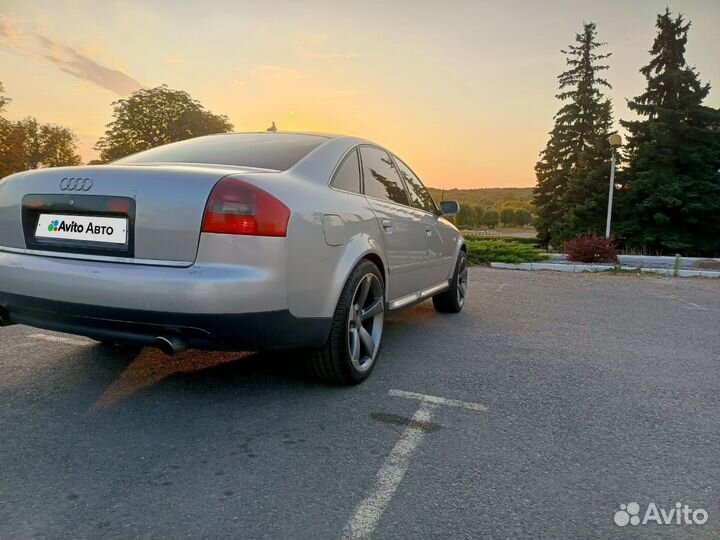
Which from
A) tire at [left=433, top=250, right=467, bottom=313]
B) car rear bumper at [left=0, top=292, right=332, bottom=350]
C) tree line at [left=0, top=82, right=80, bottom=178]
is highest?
tree line at [left=0, top=82, right=80, bottom=178]

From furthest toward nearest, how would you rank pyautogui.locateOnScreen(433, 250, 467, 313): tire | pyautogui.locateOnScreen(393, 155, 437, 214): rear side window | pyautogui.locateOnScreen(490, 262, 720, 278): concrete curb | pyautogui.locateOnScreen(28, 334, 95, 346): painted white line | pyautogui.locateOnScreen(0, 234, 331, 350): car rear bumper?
pyautogui.locateOnScreen(490, 262, 720, 278): concrete curb → pyautogui.locateOnScreen(433, 250, 467, 313): tire → pyautogui.locateOnScreen(393, 155, 437, 214): rear side window → pyautogui.locateOnScreen(28, 334, 95, 346): painted white line → pyautogui.locateOnScreen(0, 234, 331, 350): car rear bumper

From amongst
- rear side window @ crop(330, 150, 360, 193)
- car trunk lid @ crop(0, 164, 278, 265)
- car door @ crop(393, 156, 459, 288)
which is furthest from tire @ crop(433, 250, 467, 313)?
car trunk lid @ crop(0, 164, 278, 265)

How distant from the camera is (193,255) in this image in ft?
7.29

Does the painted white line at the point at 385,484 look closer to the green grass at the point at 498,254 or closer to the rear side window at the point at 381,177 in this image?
the rear side window at the point at 381,177

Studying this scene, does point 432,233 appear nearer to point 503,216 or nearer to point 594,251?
point 594,251

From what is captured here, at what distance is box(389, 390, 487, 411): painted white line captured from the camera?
2.72 m

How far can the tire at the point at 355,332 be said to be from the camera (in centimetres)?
277

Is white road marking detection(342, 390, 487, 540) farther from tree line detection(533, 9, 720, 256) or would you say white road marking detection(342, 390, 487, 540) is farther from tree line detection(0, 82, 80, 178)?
tree line detection(0, 82, 80, 178)

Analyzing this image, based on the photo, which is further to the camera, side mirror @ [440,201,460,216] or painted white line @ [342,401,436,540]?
side mirror @ [440,201,460,216]

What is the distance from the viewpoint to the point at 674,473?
2064mm

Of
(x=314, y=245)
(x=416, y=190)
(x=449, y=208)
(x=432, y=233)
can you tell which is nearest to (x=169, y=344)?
(x=314, y=245)

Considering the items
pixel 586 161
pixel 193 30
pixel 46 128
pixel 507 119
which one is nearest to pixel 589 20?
pixel 586 161

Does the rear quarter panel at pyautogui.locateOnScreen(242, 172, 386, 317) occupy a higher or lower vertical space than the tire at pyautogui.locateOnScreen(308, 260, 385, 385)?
higher
